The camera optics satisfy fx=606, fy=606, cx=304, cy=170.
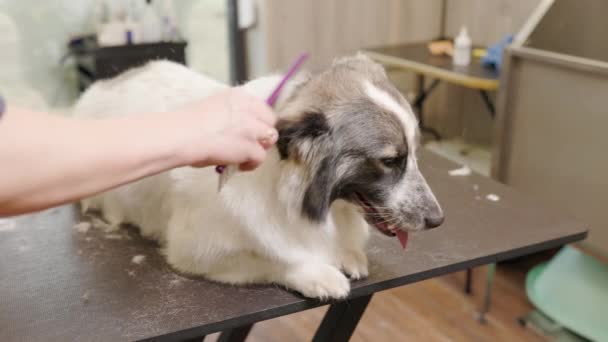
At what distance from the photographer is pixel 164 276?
1.06m

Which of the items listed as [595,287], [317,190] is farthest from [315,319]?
[317,190]

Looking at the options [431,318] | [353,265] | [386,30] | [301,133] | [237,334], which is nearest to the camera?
[301,133]

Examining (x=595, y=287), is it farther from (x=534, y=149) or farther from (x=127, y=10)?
(x=127, y=10)

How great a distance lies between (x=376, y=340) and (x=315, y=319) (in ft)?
0.74

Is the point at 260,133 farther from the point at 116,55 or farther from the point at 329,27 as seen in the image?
the point at 329,27

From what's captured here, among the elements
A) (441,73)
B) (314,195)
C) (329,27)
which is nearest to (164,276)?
(314,195)

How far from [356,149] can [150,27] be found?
207 centimetres

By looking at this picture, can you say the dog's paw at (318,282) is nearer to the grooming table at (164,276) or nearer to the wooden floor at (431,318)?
the grooming table at (164,276)

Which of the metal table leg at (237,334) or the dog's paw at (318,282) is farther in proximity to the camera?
the metal table leg at (237,334)

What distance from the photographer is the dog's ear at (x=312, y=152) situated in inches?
37.0

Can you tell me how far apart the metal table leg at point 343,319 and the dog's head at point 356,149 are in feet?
0.55

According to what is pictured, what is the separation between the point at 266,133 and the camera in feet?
2.69

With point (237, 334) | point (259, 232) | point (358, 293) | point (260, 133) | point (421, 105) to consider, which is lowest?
point (237, 334)

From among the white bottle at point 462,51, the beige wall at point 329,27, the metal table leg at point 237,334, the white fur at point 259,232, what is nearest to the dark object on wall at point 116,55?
the beige wall at point 329,27
